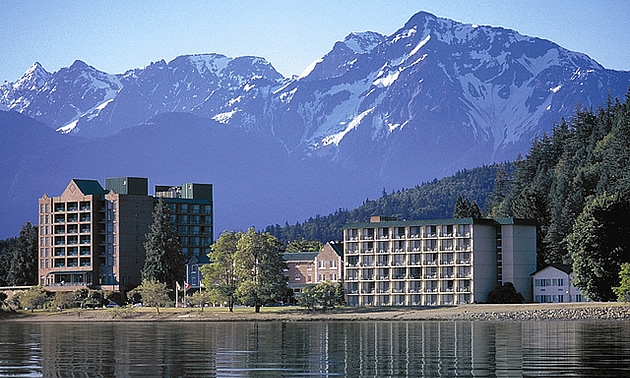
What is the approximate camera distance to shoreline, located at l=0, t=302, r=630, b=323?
5482 inches

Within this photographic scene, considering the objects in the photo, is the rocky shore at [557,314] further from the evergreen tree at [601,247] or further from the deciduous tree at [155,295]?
the deciduous tree at [155,295]

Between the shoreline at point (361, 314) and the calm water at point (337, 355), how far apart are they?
38.8m

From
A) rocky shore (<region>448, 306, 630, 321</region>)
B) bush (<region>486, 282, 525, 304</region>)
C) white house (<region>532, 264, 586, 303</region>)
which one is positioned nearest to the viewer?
rocky shore (<region>448, 306, 630, 321</region>)

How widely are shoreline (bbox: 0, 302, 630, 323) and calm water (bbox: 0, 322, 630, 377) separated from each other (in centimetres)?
3880

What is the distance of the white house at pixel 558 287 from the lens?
6703 inches

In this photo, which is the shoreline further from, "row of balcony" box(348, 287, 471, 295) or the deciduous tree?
"row of balcony" box(348, 287, 471, 295)

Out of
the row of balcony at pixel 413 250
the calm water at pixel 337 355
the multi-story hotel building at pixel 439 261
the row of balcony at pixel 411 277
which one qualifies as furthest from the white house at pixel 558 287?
the calm water at pixel 337 355

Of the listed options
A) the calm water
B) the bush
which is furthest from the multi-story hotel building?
the calm water

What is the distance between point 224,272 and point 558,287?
2229 inches

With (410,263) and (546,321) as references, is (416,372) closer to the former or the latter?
(546,321)

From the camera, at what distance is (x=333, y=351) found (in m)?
76.3

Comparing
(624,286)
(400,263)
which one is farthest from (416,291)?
(624,286)

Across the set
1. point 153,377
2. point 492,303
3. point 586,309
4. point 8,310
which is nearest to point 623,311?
point 586,309

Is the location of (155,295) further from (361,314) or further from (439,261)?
(439,261)
